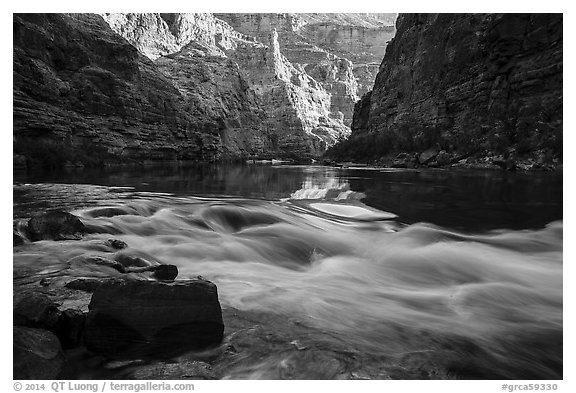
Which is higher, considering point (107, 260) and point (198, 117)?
point (198, 117)

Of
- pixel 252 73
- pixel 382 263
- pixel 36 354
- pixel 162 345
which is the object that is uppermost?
pixel 252 73

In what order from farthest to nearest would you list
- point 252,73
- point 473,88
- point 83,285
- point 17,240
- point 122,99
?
1. point 252,73
2. point 122,99
3. point 473,88
4. point 17,240
5. point 83,285

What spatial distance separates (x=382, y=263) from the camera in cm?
668

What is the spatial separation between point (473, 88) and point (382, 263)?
1650 inches

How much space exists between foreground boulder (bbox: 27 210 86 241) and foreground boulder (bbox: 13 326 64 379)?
140 inches

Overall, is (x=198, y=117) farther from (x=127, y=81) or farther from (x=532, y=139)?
(x=532, y=139)

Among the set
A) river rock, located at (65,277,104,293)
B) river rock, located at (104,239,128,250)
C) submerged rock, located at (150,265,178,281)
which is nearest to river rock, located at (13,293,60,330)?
river rock, located at (65,277,104,293)

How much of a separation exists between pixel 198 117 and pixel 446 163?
53.5 meters

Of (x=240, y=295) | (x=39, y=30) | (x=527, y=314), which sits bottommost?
(x=527, y=314)

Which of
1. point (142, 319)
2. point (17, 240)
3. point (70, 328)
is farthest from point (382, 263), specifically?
point (17, 240)

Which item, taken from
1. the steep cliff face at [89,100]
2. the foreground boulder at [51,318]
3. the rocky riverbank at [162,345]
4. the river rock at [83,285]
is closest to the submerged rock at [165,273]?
the river rock at [83,285]

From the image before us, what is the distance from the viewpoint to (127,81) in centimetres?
6056

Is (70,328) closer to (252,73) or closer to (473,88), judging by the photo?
(473,88)
